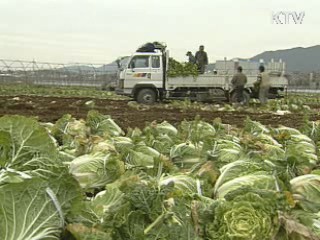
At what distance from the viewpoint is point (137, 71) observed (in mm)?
22703

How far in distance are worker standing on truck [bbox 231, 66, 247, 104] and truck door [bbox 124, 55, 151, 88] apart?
3.96 m

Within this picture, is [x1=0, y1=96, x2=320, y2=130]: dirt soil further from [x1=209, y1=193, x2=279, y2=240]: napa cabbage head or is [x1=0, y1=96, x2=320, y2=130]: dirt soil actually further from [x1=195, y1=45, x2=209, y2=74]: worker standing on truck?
[x1=195, y1=45, x2=209, y2=74]: worker standing on truck

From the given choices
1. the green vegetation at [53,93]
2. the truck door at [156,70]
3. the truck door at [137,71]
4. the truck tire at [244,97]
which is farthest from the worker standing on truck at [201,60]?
the green vegetation at [53,93]

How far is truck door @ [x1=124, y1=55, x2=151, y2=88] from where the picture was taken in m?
22.6

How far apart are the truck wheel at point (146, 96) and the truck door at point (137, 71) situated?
51cm

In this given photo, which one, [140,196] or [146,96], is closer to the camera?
[140,196]

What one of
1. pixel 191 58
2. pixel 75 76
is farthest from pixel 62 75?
pixel 191 58

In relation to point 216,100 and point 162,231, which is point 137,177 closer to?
point 162,231

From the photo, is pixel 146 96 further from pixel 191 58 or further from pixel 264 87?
pixel 264 87

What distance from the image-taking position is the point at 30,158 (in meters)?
2.28

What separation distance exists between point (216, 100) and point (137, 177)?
68.5 feet

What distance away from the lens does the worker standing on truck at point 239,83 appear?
22.2 m

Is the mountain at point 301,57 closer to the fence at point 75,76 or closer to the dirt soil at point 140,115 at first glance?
the fence at point 75,76

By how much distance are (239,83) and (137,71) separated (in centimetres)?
472
